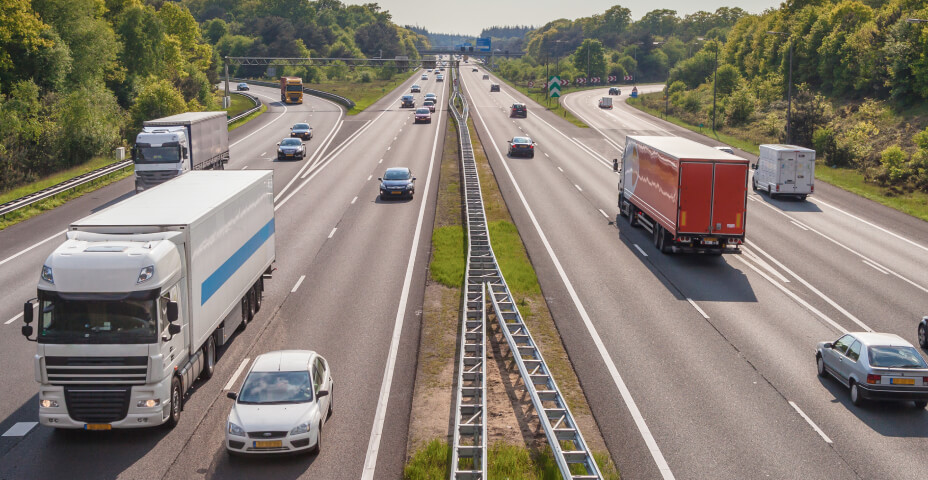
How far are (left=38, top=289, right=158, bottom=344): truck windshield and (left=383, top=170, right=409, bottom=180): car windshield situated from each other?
29640mm

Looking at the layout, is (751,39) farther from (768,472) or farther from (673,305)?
(768,472)

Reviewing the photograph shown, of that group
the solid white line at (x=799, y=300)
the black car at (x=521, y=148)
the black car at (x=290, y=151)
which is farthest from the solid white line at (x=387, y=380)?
the black car at (x=521, y=148)

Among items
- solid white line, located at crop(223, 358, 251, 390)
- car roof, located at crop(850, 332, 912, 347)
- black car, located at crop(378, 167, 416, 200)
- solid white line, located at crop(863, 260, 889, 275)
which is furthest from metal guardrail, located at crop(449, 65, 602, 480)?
solid white line, located at crop(863, 260, 889, 275)

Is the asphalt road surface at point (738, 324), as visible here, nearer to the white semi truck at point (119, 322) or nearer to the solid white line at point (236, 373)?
the solid white line at point (236, 373)

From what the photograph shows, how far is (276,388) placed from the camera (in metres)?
15.7

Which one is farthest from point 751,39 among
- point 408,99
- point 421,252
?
point 421,252

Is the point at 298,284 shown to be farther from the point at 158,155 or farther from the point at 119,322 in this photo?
the point at 158,155

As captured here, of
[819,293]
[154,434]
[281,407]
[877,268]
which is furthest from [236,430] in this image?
[877,268]

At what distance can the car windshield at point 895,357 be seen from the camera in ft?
59.8

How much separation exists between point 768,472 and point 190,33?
110 meters

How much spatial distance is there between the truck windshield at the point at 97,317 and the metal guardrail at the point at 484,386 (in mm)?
6035

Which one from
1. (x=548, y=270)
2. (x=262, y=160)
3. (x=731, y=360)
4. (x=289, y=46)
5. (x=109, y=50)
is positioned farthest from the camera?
(x=289, y=46)

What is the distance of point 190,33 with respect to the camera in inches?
4387

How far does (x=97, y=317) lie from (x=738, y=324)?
17.3 meters
